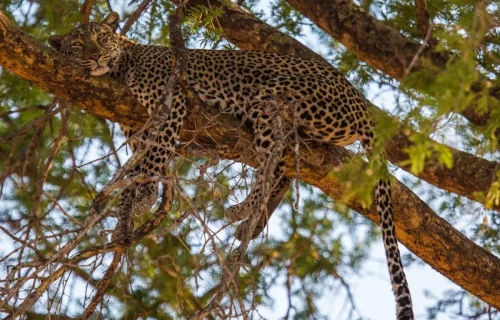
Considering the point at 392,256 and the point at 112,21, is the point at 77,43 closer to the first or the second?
the point at 112,21

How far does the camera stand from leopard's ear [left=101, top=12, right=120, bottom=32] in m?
8.14

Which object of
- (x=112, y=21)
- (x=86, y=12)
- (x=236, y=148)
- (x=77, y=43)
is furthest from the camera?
(x=86, y=12)

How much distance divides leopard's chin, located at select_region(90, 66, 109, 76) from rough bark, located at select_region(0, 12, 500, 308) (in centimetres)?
18

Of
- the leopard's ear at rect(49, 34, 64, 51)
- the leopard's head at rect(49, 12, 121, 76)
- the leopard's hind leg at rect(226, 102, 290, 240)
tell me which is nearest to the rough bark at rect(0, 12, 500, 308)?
the leopard's hind leg at rect(226, 102, 290, 240)

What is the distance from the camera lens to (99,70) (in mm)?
7250

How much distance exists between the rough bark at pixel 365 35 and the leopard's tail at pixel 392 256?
3.92 feet

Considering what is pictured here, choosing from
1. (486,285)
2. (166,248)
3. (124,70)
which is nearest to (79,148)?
(166,248)

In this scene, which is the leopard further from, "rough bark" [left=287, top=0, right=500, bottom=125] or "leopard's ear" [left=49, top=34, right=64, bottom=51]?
"rough bark" [left=287, top=0, right=500, bottom=125]

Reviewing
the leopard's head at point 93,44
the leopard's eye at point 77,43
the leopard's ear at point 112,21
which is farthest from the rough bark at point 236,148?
the leopard's ear at point 112,21

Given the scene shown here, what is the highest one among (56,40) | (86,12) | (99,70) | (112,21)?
(86,12)

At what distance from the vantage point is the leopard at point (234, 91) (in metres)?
7.12

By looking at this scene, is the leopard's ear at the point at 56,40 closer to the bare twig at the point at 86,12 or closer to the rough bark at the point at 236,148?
the bare twig at the point at 86,12

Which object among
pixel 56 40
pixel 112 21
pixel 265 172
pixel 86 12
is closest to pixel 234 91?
pixel 112 21

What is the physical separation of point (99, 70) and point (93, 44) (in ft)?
1.63
